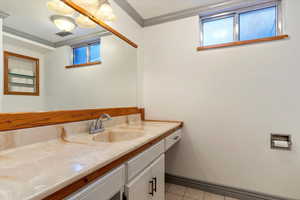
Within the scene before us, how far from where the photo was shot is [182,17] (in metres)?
1.83

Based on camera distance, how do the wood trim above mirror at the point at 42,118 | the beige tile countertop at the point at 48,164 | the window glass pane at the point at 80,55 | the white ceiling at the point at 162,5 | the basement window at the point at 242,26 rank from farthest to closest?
the white ceiling at the point at 162,5
the basement window at the point at 242,26
the window glass pane at the point at 80,55
the wood trim above mirror at the point at 42,118
the beige tile countertop at the point at 48,164

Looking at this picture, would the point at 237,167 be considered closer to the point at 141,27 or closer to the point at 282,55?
the point at 282,55

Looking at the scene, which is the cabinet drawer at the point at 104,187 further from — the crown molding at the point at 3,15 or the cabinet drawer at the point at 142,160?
the crown molding at the point at 3,15

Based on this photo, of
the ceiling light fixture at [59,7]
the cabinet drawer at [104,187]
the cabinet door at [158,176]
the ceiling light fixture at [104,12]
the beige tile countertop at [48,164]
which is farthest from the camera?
the ceiling light fixture at [104,12]

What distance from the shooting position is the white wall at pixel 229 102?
1.40 m

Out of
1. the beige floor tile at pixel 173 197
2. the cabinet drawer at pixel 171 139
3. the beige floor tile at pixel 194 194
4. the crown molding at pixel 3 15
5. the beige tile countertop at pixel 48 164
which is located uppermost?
the crown molding at pixel 3 15

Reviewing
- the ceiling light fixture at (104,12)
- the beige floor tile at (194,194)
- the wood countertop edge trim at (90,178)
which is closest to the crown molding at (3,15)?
the ceiling light fixture at (104,12)

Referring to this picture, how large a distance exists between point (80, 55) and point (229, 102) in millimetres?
1569

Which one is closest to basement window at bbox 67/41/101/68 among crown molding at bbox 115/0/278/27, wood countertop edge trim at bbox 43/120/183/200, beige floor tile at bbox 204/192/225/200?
crown molding at bbox 115/0/278/27

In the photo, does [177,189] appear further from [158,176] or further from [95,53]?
[95,53]

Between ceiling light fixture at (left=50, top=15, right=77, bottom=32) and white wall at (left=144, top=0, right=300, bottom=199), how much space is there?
1077 millimetres

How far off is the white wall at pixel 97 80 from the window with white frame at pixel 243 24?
0.97m

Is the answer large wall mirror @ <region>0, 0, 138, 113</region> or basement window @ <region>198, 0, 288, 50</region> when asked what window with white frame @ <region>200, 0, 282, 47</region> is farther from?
large wall mirror @ <region>0, 0, 138, 113</region>

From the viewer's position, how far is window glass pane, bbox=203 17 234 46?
169 cm
